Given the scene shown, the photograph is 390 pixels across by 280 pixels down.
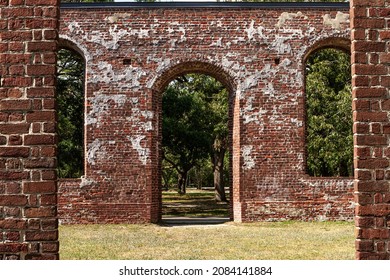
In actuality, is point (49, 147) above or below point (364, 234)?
above

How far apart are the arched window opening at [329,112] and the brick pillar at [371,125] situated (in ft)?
49.8

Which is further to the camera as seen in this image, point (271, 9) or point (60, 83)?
point (60, 83)

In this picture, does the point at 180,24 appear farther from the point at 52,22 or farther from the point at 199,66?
the point at 52,22

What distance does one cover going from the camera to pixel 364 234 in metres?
3.55

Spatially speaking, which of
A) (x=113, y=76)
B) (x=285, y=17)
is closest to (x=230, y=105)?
(x=285, y=17)

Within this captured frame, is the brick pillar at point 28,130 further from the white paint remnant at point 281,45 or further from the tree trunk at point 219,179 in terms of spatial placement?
the tree trunk at point 219,179

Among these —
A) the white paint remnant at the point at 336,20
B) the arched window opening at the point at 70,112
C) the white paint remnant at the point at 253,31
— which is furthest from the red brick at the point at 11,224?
the arched window opening at the point at 70,112

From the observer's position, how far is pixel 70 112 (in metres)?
21.9

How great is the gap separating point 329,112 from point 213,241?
11.6 metres

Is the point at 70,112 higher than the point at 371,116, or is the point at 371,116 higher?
the point at 70,112

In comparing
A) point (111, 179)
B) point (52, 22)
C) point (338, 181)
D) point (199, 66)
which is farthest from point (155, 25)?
point (52, 22)

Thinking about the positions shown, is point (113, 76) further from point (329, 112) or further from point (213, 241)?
point (329, 112)
